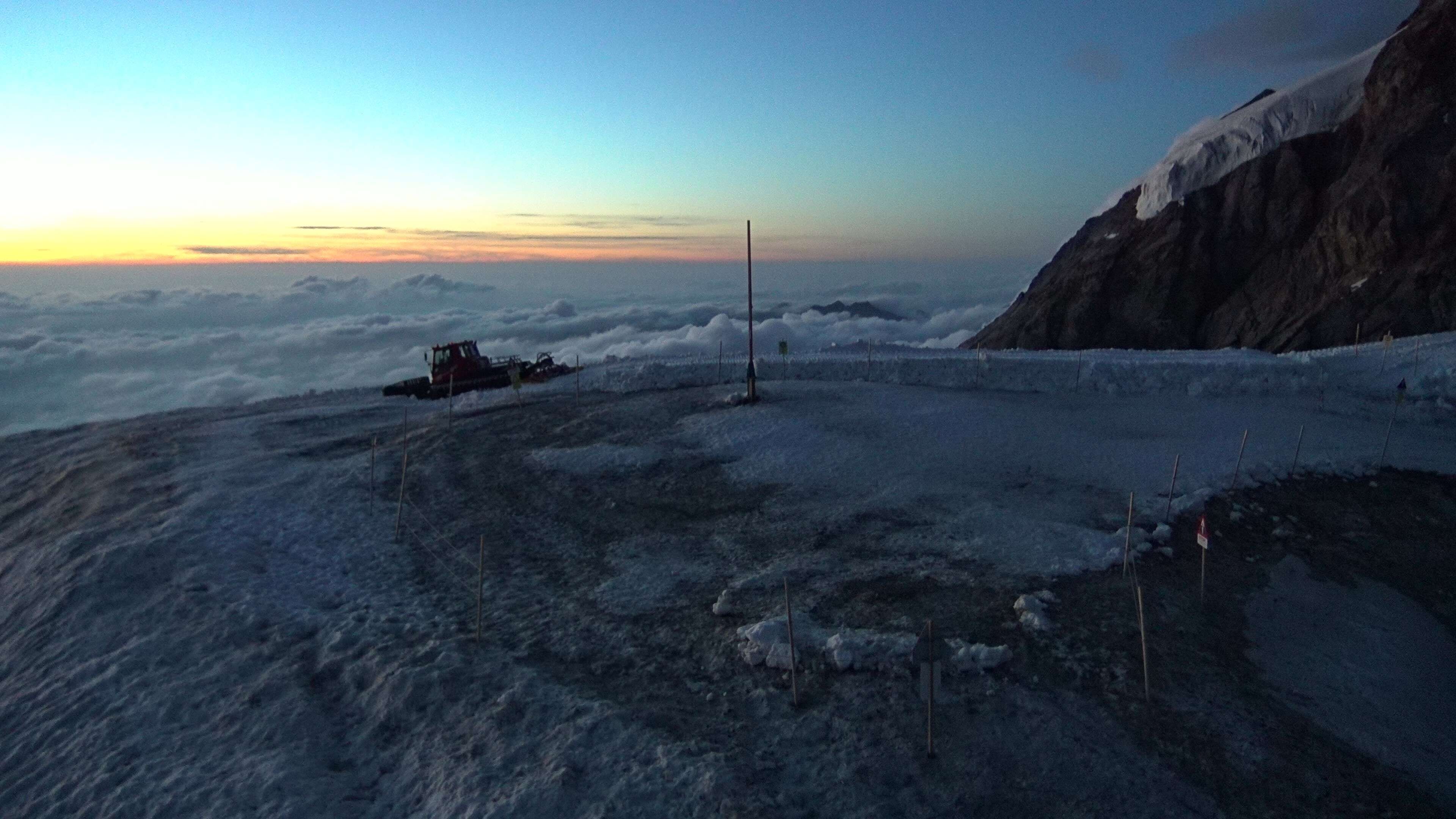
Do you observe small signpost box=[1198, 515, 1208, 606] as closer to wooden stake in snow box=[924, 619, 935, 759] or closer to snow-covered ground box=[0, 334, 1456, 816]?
snow-covered ground box=[0, 334, 1456, 816]

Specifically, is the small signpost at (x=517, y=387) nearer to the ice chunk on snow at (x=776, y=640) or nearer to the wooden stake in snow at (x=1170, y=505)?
the ice chunk on snow at (x=776, y=640)

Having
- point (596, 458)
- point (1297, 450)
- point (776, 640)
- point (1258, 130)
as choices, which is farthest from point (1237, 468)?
point (1258, 130)

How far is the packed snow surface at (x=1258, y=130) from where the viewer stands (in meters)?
48.3

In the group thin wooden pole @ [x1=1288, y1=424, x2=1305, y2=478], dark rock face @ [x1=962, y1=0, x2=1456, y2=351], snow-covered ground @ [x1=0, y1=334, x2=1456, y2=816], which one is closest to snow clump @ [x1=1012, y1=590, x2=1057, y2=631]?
snow-covered ground @ [x1=0, y1=334, x2=1456, y2=816]

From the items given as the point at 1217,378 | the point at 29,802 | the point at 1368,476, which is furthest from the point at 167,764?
the point at 1217,378

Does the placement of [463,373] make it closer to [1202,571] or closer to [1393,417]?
[1202,571]

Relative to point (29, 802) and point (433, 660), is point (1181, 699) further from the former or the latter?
point (29, 802)

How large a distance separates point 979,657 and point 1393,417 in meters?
17.9

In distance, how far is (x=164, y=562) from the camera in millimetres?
13828

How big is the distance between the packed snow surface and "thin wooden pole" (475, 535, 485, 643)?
53500 millimetres

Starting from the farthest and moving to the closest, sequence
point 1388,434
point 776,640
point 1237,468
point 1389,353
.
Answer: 1. point 1389,353
2. point 1388,434
3. point 1237,468
4. point 776,640

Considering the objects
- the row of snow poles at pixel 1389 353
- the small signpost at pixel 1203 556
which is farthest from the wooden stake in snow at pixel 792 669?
the row of snow poles at pixel 1389 353

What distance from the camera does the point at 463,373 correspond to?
107 feet

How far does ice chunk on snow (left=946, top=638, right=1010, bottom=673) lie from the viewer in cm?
945
